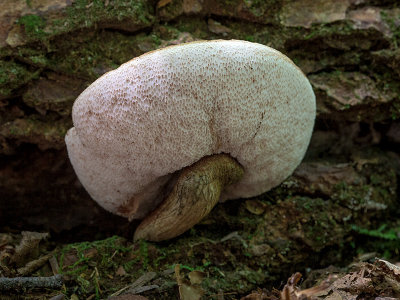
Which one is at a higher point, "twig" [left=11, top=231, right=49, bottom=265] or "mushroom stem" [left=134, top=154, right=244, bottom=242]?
"mushroom stem" [left=134, top=154, right=244, bottom=242]

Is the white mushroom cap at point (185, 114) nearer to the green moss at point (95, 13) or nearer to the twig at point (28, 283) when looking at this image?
the twig at point (28, 283)

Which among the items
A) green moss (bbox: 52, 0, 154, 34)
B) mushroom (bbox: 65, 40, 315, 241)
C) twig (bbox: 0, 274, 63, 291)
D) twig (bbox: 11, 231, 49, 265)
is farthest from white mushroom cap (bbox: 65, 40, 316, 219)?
green moss (bbox: 52, 0, 154, 34)

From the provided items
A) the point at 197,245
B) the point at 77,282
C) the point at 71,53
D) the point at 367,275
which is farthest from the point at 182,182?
the point at 71,53

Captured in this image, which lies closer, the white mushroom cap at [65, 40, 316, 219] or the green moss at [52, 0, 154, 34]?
the white mushroom cap at [65, 40, 316, 219]

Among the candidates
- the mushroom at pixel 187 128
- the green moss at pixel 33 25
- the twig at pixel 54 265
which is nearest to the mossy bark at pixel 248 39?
the green moss at pixel 33 25

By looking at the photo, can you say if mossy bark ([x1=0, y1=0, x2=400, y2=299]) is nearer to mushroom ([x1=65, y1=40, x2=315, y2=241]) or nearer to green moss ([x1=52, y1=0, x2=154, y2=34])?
green moss ([x1=52, y1=0, x2=154, y2=34])

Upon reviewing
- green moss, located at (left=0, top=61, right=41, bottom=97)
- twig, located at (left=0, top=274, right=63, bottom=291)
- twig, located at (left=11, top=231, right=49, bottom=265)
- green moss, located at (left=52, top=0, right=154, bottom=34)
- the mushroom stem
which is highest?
green moss, located at (left=52, top=0, right=154, bottom=34)

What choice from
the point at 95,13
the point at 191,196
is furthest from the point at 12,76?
the point at 191,196

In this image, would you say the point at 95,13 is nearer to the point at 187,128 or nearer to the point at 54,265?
the point at 187,128

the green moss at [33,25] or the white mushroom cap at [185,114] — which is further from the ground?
the green moss at [33,25]
